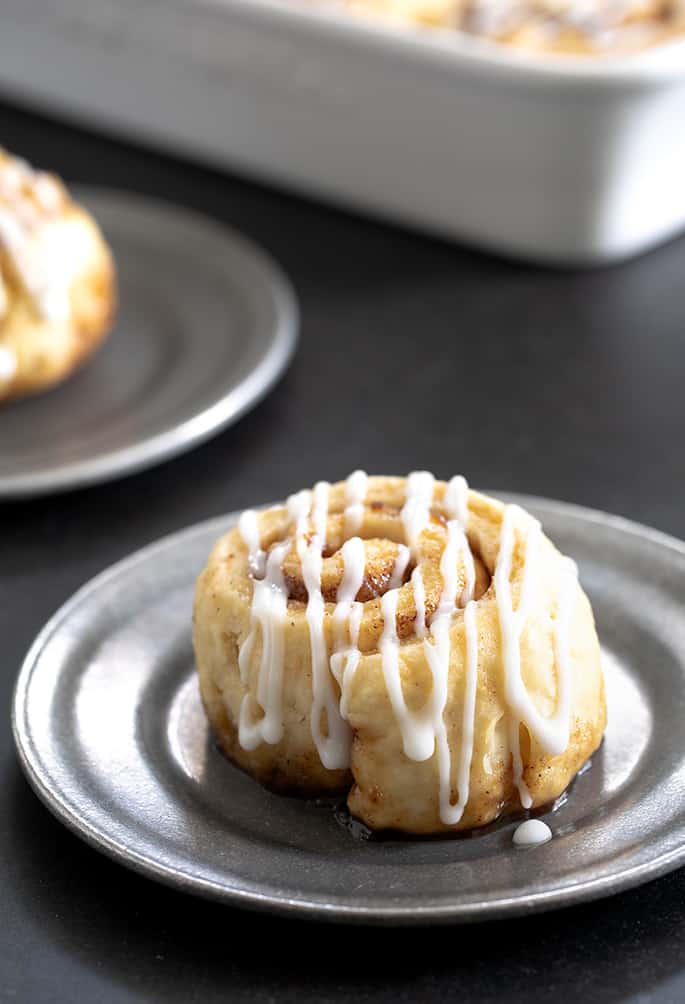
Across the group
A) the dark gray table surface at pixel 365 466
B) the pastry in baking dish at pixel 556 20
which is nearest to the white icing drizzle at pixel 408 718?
the dark gray table surface at pixel 365 466

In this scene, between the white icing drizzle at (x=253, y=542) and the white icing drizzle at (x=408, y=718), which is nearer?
the white icing drizzle at (x=408, y=718)

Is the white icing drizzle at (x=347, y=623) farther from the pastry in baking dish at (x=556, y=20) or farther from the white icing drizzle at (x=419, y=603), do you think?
the pastry in baking dish at (x=556, y=20)

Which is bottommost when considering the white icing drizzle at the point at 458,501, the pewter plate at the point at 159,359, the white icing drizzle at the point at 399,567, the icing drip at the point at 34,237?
the pewter plate at the point at 159,359

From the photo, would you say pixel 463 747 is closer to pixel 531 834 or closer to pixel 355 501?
pixel 531 834

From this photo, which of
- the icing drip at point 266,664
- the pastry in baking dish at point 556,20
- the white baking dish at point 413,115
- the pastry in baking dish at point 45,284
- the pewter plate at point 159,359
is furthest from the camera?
the pastry in baking dish at point 556,20

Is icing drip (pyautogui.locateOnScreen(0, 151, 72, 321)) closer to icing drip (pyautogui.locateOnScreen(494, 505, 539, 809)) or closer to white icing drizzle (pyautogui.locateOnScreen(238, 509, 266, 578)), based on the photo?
white icing drizzle (pyautogui.locateOnScreen(238, 509, 266, 578))

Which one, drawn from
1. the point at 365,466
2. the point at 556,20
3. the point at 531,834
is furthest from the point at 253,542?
the point at 556,20

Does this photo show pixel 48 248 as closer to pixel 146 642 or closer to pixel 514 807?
pixel 146 642

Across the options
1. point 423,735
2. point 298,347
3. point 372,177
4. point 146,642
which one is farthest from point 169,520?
point 372,177

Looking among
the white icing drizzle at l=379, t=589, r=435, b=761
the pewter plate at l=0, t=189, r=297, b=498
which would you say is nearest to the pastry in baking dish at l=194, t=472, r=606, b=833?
the white icing drizzle at l=379, t=589, r=435, b=761
